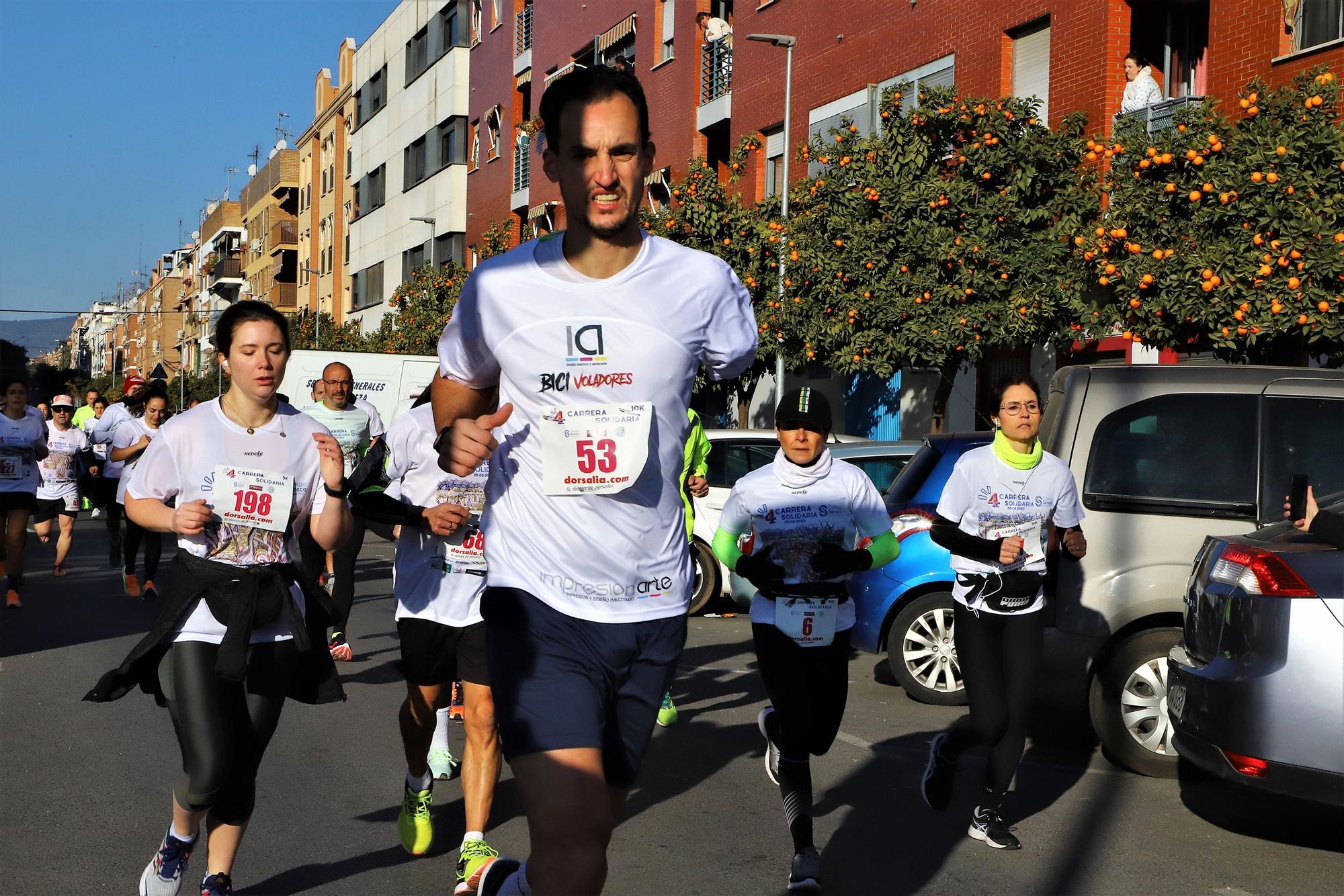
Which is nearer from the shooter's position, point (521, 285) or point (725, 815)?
point (521, 285)

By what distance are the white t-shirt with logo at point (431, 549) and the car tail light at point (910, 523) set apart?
147 inches

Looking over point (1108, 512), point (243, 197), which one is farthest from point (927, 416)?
point (243, 197)

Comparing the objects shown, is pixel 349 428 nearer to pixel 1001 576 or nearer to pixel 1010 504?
pixel 1010 504

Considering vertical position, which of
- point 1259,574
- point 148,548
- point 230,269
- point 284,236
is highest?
point 284,236

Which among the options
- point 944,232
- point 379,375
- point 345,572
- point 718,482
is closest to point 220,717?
point 345,572

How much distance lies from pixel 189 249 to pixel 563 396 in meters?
145

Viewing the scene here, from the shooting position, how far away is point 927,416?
25016 mm

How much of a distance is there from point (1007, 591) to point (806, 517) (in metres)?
0.92

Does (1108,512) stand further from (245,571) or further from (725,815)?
(245,571)

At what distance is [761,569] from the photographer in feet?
18.9

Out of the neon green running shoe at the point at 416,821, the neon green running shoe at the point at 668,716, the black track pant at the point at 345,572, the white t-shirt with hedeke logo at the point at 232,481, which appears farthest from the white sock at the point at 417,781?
the black track pant at the point at 345,572

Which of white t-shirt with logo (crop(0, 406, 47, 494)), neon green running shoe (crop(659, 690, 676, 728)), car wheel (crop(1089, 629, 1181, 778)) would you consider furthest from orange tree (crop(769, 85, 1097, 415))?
car wheel (crop(1089, 629, 1181, 778))

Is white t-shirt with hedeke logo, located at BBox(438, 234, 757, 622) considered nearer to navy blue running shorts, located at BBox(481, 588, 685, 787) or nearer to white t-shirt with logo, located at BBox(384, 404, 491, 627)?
navy blue running shorts, located at BBox(481, 588, 685, 787)

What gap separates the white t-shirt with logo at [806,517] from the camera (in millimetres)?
5840
